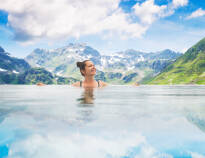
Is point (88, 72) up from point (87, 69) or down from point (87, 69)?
down

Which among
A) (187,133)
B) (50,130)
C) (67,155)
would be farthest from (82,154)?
(187,133)

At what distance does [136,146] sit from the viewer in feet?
27.2

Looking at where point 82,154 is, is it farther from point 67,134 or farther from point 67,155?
point 67,134

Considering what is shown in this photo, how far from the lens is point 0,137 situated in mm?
9430

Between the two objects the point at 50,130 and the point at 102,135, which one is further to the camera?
the point at 50,130

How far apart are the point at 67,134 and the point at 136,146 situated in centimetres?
348

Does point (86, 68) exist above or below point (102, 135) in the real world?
above

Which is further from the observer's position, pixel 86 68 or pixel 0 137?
pixel 86 68

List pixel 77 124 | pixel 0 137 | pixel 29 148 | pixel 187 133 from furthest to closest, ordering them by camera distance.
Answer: pixel 77 124 < pixel 187 133 < pixel 0 137 < pixel 29 148

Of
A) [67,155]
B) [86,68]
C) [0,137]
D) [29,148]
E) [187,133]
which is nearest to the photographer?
[67,155]

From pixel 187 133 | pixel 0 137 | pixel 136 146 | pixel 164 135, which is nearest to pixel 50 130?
pixel 0 137

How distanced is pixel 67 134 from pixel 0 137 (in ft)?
10.2

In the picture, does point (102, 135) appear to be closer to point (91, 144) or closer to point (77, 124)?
point (91, 144)

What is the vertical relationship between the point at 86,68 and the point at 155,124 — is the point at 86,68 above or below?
above
